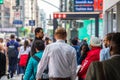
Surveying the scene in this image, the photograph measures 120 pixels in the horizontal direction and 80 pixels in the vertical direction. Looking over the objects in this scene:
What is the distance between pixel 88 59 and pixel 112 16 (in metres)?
10.4

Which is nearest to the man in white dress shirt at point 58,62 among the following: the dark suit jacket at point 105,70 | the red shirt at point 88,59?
the red shirt at point 88,59

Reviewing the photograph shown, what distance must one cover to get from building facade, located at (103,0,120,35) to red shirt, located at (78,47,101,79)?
697 cm

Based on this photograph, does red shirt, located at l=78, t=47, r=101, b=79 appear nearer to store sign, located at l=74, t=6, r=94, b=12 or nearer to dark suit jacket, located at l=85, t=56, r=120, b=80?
dark suit jacket, located at l=85, t=56, r=120, b=80

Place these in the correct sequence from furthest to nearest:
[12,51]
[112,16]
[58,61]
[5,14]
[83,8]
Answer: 1. [5,14]
2. [83,8]
3. [12,51]
4. [112,16]
5. [58,61]

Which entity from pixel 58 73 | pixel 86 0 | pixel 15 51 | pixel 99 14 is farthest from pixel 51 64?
pixel 86 0

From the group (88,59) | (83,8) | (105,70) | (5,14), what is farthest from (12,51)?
(5,14)

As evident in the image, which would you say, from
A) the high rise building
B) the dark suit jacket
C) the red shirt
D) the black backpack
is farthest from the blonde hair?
the high rise building

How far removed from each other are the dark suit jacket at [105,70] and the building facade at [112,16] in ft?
37.8

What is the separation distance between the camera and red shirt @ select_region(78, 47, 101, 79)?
8.54 meters

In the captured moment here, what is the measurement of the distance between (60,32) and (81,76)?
110cm

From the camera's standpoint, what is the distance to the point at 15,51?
20.5 m

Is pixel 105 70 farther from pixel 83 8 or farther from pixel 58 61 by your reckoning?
pixel 83 8

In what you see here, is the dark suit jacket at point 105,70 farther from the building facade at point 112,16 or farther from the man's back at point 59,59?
the building facade at point 112,16

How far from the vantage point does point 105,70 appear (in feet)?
13.3
